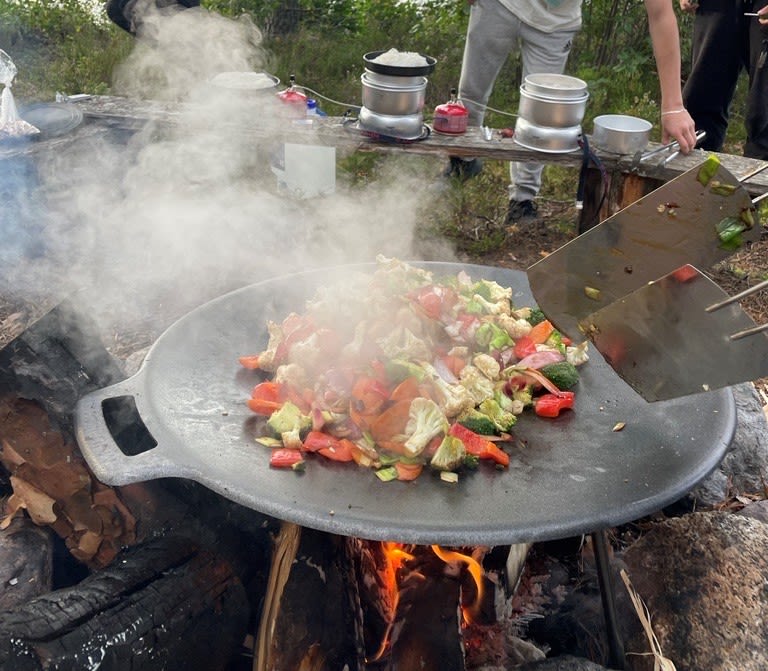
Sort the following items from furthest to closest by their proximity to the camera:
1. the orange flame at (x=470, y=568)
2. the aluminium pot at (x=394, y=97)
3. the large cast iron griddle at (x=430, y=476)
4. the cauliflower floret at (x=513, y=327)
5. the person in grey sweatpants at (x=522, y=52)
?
the person in grey sweatpants at (x=522, y=52), the aluminium pot at (x=394, y=97), the cauliflower floret at (x=513, y=327), the orange flame at (x=470, y=568), the large cast iron griddle at (x=430, y=476)

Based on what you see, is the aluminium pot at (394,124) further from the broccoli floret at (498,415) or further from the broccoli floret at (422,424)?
the broccoli floret at (422,424)

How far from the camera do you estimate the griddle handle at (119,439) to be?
2.51m

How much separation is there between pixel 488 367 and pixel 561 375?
0.33m

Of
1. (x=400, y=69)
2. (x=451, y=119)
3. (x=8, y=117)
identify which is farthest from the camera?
(x=451, y=119)

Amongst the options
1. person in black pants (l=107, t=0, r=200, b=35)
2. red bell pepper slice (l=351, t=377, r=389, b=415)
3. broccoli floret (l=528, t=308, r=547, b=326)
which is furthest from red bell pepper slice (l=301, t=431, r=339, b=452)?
person in black pants (l=107, t=0, r=200, b=35)

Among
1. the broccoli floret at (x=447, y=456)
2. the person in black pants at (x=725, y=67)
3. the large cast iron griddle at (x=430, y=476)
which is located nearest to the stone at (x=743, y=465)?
the large cast iron griddle at (x=430, y=476)

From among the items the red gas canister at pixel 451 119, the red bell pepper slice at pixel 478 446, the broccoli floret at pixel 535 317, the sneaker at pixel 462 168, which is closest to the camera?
the red bell pepper slice at pixel 478 446

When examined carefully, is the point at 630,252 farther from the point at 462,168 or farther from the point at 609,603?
the point at 462,168

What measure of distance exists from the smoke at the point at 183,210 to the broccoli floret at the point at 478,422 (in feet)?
10.6

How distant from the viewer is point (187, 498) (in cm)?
331

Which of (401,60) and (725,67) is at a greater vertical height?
(401,60)

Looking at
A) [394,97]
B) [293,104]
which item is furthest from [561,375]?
[293,104]

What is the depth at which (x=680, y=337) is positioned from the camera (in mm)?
2406

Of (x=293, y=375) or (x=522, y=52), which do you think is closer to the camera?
(x=293, y=375)
